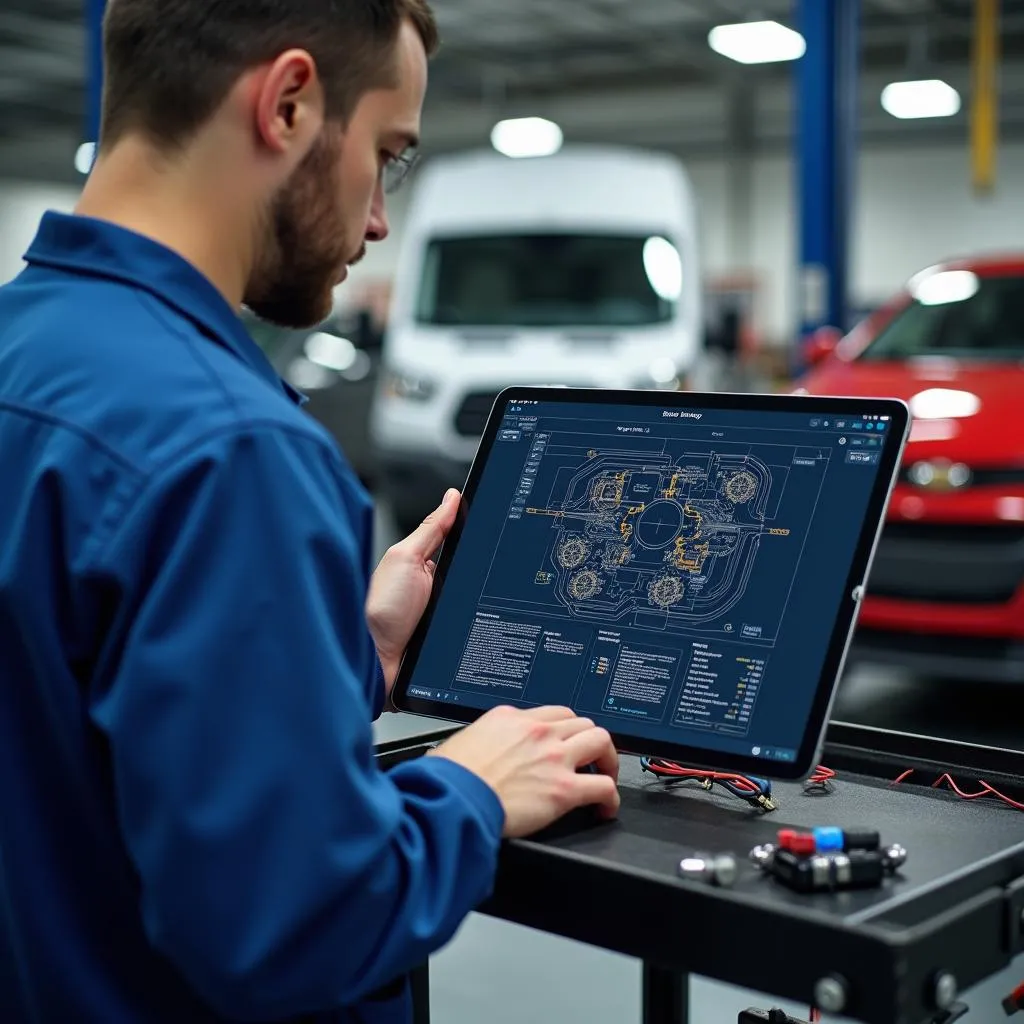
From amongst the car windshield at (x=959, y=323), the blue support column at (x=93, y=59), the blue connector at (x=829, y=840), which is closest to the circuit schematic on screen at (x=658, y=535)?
the blue connector at (x=829, y=840)

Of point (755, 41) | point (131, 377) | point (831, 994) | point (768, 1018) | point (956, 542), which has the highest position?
point (755, 41)

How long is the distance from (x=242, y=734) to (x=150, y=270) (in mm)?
369

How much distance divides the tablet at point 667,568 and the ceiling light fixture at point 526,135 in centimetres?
1604

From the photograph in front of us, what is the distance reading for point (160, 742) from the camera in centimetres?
98

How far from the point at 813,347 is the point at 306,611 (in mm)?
4516

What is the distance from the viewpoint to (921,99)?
16.7 meters

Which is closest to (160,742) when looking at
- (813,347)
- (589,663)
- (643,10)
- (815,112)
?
(589,663)

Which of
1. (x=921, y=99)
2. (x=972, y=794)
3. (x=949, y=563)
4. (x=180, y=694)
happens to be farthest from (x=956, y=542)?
(x=921, y=99)

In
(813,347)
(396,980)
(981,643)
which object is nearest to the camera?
(396,980)

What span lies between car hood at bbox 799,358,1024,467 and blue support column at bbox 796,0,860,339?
101 inches

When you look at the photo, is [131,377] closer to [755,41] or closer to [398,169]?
[398,169]

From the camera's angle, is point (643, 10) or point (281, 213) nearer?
point (281, 213)

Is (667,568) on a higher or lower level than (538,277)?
lower

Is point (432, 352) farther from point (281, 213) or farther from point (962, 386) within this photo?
point (281, 213)
